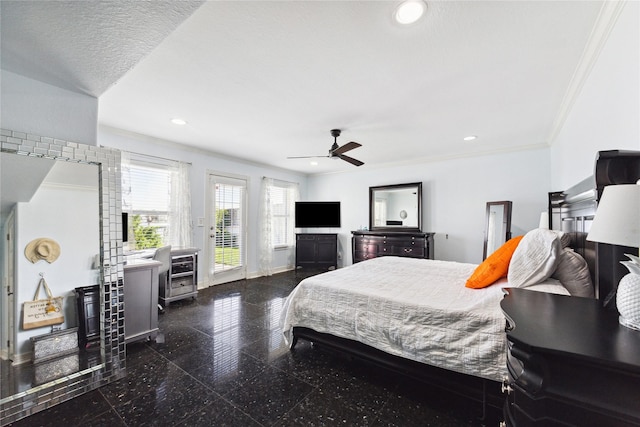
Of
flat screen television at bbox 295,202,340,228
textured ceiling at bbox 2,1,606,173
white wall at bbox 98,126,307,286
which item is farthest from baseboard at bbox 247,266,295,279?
textured ceiling at bbox 2,1,606,173

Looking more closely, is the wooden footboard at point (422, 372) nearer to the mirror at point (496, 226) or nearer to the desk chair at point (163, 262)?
the desk chair at point (163, 262)

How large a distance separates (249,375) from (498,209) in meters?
4.44

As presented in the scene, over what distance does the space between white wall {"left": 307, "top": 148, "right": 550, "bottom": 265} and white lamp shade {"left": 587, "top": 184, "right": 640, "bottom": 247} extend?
3.94m

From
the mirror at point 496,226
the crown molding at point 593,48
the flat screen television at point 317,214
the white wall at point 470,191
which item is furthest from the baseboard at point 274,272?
the crown molding at point 593,48

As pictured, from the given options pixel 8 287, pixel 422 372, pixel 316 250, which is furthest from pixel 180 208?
pixel 422 372

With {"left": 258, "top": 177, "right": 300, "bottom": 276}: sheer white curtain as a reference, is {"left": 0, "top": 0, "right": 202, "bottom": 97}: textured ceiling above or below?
above

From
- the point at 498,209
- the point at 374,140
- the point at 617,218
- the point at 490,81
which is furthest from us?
the point at 498,209

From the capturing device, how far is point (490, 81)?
87.0 inches

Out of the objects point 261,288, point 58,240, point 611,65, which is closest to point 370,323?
point 611,65

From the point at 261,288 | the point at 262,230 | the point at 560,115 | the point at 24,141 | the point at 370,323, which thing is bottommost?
the point at 261,288

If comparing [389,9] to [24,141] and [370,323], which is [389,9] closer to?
[370,323]

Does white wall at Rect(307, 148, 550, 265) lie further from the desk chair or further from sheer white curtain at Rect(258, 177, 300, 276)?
the desk chair

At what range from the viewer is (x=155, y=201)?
3904 millimetres

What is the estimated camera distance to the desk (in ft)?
8.03
